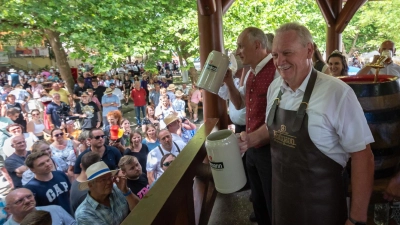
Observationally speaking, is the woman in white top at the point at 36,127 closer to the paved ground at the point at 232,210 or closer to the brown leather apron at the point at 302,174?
the paved ground at the point at 232,210

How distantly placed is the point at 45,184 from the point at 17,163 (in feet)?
4.00

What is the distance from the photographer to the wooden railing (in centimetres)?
120

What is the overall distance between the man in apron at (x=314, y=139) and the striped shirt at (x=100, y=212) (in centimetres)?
131

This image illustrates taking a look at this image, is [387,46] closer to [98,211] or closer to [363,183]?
[363,183]

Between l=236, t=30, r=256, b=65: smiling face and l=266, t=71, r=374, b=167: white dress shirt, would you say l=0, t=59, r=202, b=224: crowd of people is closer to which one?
l=236, t=30, r=256, b=65: smiling face

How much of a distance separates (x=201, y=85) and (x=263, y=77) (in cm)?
40

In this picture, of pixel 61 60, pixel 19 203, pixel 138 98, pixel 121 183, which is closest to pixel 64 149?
pixel 19 203

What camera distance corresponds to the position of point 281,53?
1327 millimetres

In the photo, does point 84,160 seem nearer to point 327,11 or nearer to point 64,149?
point 64,149

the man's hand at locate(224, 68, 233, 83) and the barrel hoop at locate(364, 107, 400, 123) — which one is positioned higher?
the man's hand at locate(224, 68, 233, 83)

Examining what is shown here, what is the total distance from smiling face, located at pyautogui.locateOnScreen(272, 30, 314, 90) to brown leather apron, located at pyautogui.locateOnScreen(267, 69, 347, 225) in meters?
0.06

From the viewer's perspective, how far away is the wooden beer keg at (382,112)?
1547 millimetres

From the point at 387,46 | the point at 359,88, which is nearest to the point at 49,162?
the point at 359,88

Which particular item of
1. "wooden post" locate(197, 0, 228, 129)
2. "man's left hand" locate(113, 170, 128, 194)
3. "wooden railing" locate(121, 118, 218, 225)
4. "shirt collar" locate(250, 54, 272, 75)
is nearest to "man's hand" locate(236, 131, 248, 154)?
"wooden railing" locate(121, 118, 218, 225)
